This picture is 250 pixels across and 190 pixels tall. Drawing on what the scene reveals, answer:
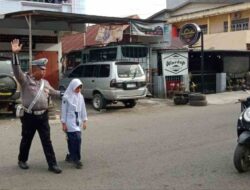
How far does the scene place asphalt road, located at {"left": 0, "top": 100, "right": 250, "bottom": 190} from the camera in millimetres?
6781

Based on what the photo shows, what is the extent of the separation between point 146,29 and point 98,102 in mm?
5403

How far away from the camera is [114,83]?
54.4ft

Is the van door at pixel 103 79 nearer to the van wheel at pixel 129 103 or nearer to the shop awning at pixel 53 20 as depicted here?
the van wheel at pixel 129 103

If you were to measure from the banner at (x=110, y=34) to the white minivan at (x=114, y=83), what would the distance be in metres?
5.61

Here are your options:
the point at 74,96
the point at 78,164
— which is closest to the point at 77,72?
the point at 74,96

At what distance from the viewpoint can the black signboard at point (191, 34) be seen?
2238 centimetres

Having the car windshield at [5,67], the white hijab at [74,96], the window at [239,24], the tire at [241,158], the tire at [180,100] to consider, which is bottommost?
the tire at [180,100]

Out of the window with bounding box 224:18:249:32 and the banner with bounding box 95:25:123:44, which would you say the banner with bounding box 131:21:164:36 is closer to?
the banner with bounding box 95:25:123:44

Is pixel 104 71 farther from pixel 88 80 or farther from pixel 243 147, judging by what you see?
pixel 243 147

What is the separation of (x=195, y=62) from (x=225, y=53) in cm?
232

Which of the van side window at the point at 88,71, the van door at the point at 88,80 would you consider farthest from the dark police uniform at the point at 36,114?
the van side window at the point at 88,71

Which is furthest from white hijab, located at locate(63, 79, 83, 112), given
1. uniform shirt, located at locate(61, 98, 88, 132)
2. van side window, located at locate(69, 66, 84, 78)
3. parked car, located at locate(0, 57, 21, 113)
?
van side window, located at locate(69, 66, 84, 78)

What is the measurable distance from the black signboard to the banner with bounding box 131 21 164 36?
1300 mm

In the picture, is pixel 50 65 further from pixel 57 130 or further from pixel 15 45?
pixel 15 45
